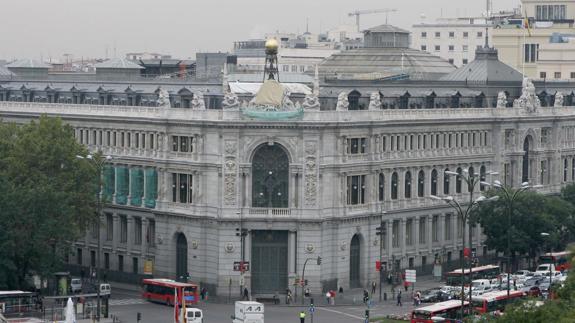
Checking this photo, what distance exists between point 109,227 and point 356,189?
2634cm

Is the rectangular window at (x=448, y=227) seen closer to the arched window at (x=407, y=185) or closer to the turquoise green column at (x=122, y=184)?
the arched window at (x=407, y=185)

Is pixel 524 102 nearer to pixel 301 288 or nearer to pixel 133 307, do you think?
pixel 301 288

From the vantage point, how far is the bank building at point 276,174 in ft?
532

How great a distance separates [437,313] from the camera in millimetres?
141625

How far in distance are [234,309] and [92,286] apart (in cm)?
1687

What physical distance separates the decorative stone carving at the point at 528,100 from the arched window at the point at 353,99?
28.4 meters

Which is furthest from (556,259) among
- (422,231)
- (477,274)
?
(422,231)

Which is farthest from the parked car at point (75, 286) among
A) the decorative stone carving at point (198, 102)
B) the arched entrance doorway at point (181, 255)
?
the decorative stone carving at point (198, 102)

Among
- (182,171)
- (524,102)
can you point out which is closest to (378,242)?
(182,171)

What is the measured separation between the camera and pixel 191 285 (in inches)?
6122

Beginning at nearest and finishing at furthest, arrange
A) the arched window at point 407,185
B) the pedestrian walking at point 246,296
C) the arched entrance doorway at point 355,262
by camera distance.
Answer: the pedestrian walking at point 246,296 → the arched entrance doorway at point 355,262 → the arched window at point 407,185

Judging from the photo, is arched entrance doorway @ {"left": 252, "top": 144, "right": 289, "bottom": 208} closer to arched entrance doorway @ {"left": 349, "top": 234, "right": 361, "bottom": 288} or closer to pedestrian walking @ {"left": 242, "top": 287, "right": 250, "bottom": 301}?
pedestrian walking @ {"left": 242, "top": 287, "right": 250, "bottom": 301}

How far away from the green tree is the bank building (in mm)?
7826

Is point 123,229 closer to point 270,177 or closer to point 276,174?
point 270,177
